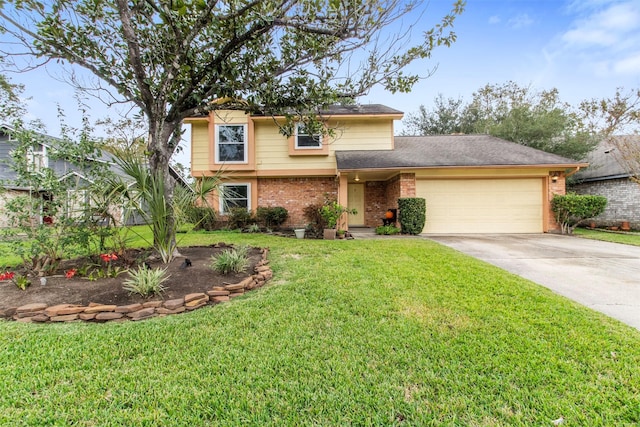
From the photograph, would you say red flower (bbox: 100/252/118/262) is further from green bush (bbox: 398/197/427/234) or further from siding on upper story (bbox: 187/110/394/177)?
green bush (bbox: 398/197/427/234)

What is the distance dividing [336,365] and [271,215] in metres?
9.60

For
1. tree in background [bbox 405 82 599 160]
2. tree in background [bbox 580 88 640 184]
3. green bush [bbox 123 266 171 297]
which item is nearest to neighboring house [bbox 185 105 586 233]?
tree in background [bbox 405 82 599 160]

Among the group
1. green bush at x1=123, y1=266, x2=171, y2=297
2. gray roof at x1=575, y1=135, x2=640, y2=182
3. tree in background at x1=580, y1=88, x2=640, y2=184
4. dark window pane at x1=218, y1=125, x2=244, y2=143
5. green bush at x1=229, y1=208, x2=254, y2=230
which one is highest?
tree in background at x1=580, y1=88, x2=640, y2=184

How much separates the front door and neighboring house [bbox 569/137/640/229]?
11.2 metres

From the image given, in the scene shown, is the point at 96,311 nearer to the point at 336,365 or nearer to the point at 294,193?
the point at 336,365

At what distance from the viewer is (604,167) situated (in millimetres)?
13719

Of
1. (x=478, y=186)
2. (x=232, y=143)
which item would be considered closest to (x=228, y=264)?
(x=232, y=143)

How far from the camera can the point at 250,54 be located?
5.34 m

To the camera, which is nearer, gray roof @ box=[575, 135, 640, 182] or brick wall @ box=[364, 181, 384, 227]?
gray roof @ box=[575, 135, 640, 182]

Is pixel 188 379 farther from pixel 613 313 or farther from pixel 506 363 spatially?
pixel 613 313

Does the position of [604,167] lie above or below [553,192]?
above

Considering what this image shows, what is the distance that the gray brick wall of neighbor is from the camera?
11.7 meters

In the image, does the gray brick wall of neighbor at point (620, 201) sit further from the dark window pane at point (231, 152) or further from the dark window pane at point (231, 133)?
the dark window pane at point (231, 133)

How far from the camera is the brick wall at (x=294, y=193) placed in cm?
1205
